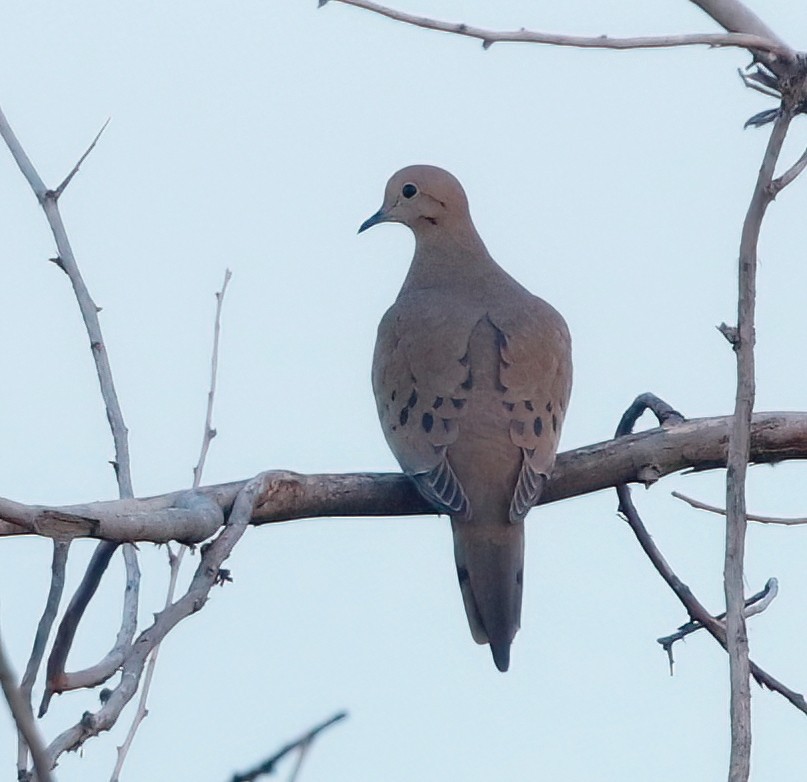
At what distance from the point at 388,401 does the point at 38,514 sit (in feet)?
6.03

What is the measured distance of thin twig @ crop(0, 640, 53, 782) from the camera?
1.10 meters

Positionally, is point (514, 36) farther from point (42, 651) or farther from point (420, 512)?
point (420, 512)

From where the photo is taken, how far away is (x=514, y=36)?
208 cm

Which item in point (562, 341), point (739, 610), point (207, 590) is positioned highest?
point (562, 341)

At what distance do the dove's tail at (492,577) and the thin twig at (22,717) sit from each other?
2518 millimetres

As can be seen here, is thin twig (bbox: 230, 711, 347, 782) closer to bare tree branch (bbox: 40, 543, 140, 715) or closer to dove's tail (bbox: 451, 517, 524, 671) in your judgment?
bare tree branch (bbox: 40, 543, 140, 715)

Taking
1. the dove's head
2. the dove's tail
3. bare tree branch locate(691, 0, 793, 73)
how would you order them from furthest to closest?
Answer: the dove's head
the dove's tail
bare tree branch locate(691, 0, 793, 73)

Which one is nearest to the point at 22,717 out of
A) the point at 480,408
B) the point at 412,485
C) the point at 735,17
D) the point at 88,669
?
the point at 88,669

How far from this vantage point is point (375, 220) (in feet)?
17.2

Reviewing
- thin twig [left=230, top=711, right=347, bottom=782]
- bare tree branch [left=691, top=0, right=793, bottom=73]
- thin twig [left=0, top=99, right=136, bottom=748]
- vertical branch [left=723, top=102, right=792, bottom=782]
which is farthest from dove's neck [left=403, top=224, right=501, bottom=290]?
thin twig [left=230, top=711, right=347, bottom=782]

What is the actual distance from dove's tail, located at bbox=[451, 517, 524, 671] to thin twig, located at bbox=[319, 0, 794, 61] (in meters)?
1.77

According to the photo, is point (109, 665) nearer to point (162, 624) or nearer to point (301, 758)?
point (162, 624)

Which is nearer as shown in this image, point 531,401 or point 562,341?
point 531,401

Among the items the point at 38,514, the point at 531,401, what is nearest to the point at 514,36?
the point at 38,514
